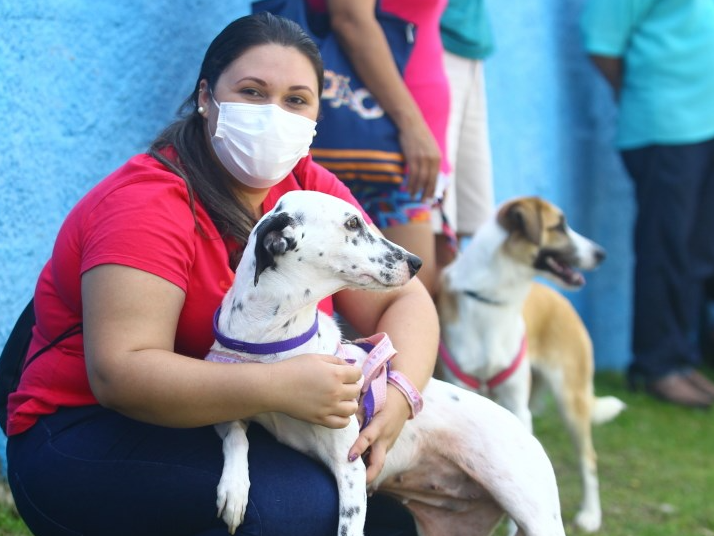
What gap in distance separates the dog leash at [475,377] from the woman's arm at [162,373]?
1963 millimetres

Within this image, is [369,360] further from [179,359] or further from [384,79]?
[384,79]

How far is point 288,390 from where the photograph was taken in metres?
2.04

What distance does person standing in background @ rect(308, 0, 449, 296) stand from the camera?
3209 mm

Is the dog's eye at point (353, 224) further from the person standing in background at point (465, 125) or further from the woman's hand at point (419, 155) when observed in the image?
the person standing in background at point (465, 125)

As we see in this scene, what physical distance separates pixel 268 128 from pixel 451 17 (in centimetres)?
217

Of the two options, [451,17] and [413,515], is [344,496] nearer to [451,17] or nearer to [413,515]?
[413,515]

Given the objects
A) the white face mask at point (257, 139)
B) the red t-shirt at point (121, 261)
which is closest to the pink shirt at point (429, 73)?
the white face mask at point (257, 139)

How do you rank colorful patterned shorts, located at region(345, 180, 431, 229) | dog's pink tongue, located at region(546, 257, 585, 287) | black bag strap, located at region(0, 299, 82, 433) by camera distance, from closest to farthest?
Answer: black bag strap, located at region(0, 299, 82, 433) → colorful patterned shorts, located at region(345, 180, 431, 229) → dog's pink tongue, located at region(546, 257, 585, 287)

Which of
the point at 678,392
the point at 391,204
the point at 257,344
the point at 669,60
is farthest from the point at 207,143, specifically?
the point at 678,392

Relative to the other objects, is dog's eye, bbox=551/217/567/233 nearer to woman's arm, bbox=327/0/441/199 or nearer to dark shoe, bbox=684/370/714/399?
woman's arm, bbox=327/0/441/199

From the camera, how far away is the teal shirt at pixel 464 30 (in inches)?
165

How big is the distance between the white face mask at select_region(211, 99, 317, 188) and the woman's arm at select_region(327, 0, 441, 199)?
94 centimetres

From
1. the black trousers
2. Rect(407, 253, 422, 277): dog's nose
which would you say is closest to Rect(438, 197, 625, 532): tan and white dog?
the black trousers

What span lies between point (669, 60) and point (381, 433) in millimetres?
4226
